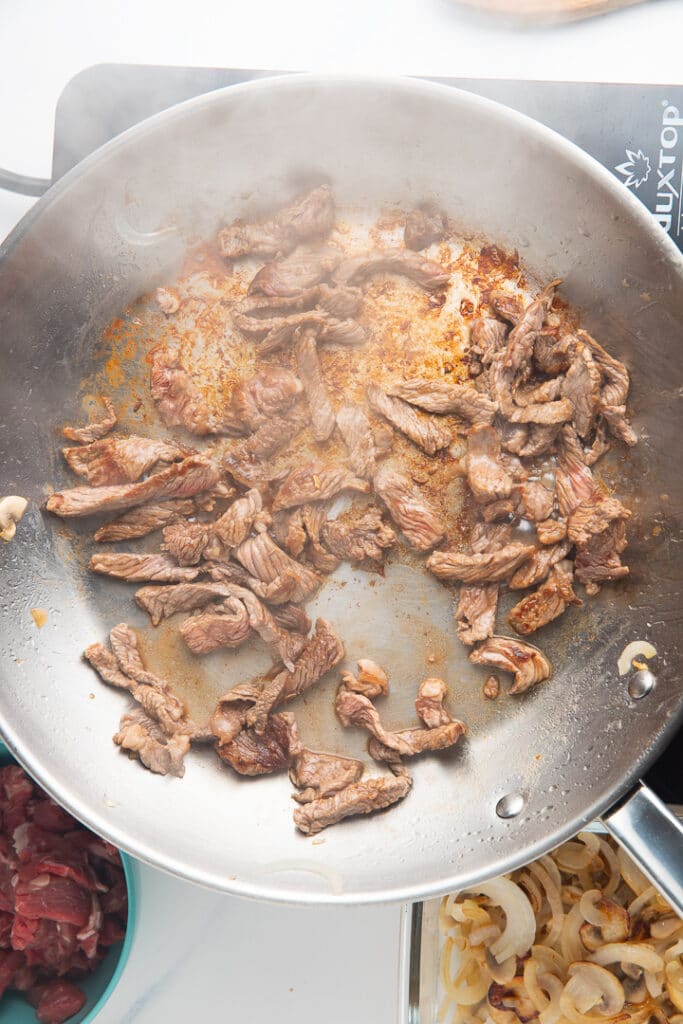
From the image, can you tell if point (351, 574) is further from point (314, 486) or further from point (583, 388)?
point (583, 388)

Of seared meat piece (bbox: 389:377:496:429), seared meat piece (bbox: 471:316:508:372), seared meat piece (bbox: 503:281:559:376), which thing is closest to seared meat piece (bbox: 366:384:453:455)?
seared meat piece (bbox: 389:377:496:429)

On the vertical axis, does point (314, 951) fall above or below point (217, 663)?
below

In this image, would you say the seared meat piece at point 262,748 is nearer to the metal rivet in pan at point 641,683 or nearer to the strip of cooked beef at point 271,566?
the strip of cooked beef at point 271,566

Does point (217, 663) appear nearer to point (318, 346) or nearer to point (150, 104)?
point (318, 346)

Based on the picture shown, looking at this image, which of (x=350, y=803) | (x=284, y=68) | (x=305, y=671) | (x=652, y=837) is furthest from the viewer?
(x=284, y=68)

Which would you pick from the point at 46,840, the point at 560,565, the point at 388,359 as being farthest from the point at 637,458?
the point at 46,840

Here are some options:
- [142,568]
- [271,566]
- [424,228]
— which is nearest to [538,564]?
[271,566]
